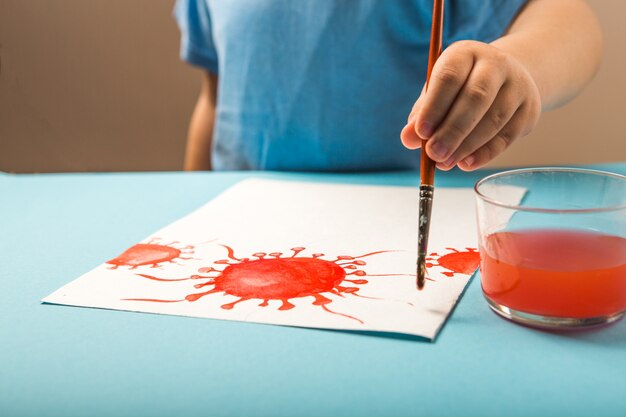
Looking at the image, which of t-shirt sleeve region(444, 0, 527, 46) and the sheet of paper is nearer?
the sheet of paper

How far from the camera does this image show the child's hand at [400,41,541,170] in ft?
1.36

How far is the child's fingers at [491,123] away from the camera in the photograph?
0.44 metres

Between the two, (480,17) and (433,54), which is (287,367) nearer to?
(433,54)

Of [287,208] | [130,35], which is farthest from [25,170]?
[287,208]

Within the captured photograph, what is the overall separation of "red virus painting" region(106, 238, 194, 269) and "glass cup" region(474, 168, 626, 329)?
221 millimetres

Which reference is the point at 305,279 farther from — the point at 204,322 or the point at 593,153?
the point at 593,153

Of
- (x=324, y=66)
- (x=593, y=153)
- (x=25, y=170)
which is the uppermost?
(x=324, y=66)

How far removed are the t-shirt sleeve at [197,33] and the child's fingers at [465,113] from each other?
60 cm

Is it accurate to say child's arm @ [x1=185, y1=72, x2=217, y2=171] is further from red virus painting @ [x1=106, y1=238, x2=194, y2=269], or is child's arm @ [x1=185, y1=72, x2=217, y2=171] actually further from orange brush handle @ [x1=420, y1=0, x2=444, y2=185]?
orange brush handle @ [x1=420, y1=0, x2=444, y2=185]

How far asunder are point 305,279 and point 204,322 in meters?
0.08

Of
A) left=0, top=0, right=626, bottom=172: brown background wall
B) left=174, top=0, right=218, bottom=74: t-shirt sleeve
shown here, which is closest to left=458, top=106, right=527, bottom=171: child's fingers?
left=174, top=0, right=218, bottom=74: t-shirt sleeve

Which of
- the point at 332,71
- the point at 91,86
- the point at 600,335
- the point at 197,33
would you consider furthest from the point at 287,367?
the point at 91,86

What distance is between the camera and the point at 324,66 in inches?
31.8

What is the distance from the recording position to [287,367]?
0.34 m
